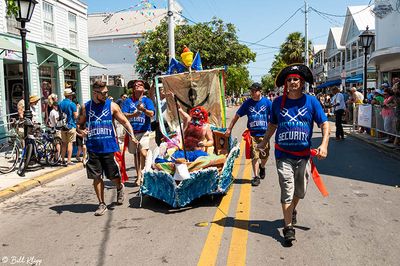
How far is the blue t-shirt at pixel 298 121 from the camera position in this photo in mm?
4664

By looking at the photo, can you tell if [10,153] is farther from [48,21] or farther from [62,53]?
[48,21]

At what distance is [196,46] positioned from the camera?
24.5 meters

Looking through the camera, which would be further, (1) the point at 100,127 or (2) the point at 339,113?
(2) the point at 339,113

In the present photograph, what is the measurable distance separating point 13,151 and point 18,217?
4.08 metres

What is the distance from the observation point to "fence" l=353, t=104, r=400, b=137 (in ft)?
40.3

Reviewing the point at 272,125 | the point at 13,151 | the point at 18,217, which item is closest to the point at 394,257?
the point at 272,125

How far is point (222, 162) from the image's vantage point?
6562mm

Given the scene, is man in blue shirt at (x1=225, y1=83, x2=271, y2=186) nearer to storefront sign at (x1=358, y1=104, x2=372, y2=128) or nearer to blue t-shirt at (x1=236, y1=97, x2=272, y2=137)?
blue t-shirt at (x1=236, y1=97, x2=272, y2=137)

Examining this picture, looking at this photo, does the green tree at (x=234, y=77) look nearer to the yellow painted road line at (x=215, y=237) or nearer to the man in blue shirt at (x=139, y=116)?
the man in blue shirt at (x=139, y=116)

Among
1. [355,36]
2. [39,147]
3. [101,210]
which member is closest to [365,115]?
[39,147]

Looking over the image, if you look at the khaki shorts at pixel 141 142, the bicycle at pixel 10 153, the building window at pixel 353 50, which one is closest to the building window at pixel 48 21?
the bicycle at pixel 10 153

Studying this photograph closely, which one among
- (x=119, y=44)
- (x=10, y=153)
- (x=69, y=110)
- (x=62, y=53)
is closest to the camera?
(x=10, y=153)

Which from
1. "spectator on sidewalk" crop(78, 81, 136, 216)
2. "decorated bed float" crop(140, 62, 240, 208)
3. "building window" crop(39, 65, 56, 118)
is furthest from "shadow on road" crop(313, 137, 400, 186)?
A: "building window" crop(39, 65, 56, 118)

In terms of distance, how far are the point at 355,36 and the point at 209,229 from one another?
35.7 m
